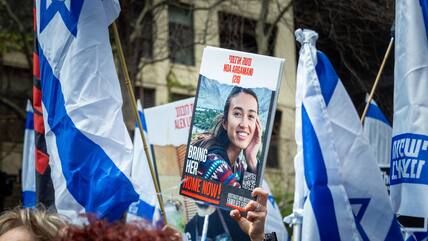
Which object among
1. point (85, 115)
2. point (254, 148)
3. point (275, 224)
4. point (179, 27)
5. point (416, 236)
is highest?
point (179, 27)

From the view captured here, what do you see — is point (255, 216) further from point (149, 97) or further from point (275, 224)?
point (149, 97)

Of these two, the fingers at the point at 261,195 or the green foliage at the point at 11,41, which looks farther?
the green foliage at the point at 11,41

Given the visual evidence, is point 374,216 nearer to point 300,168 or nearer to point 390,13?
point 300,168

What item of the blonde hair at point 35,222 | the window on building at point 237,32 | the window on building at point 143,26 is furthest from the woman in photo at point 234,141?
the window on building at point 237,32

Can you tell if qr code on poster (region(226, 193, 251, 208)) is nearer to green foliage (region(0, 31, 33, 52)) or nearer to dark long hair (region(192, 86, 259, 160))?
dark long hair (region(192, 86, 259, 160))

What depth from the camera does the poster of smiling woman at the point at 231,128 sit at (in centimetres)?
362

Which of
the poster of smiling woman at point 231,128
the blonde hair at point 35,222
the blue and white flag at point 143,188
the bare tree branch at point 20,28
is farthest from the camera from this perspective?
the bare tree branch at point 20,28

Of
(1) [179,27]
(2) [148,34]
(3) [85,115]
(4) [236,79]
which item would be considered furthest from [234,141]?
(2) [148,34]

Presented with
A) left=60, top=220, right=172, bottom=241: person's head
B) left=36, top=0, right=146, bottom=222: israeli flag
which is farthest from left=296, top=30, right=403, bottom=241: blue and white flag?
left=60, top=220, right=172, bottom=241: person's head

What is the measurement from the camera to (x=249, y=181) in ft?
11.8

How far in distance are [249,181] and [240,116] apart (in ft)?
1.16

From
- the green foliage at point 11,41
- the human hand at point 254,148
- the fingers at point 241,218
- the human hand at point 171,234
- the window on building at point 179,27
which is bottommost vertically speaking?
the fingers at point 241,218

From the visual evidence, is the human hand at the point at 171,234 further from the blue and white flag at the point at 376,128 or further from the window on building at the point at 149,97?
the window on building at the point at 149,97

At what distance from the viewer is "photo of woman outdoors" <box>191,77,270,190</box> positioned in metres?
3.64
